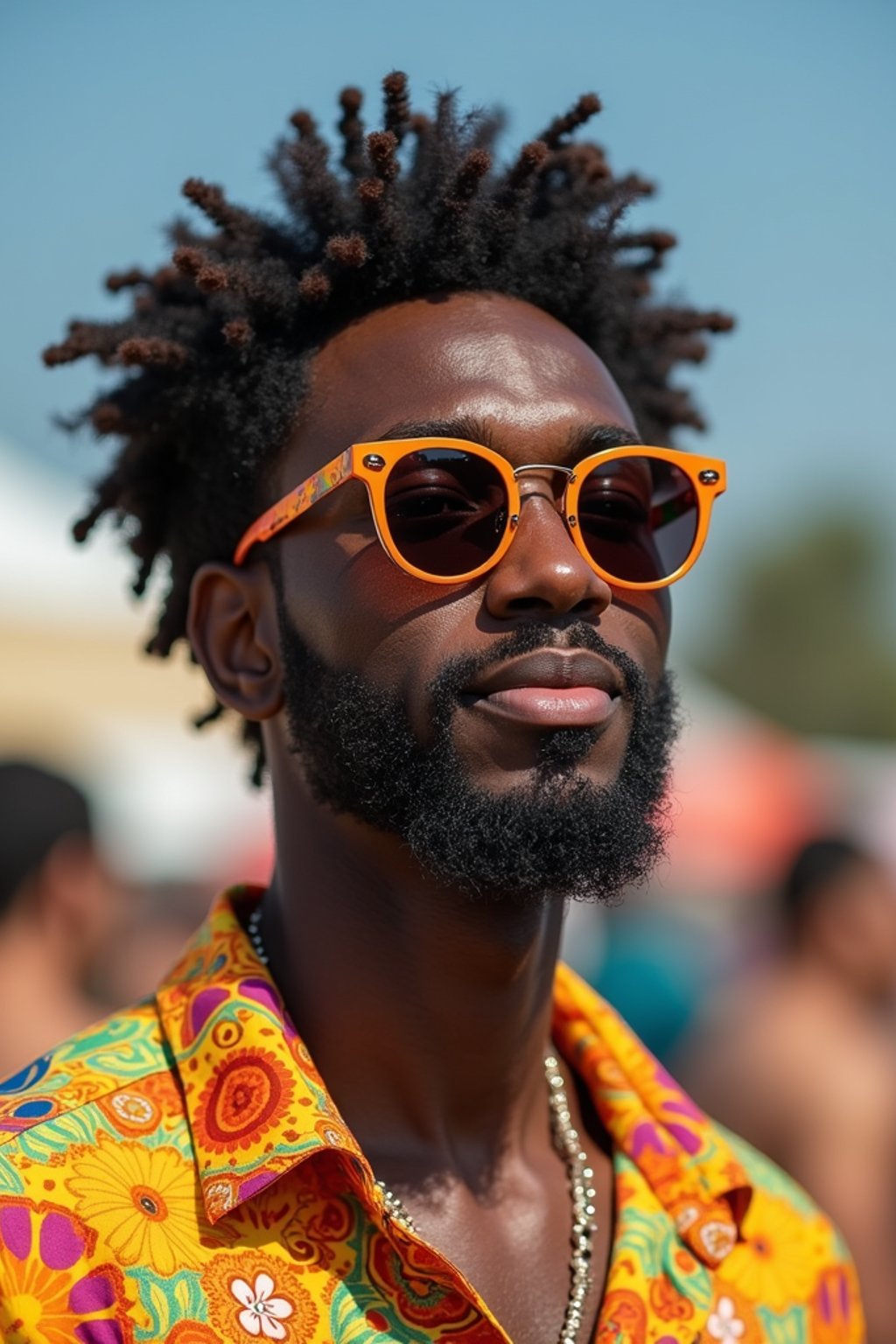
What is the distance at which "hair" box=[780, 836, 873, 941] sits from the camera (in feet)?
18.6

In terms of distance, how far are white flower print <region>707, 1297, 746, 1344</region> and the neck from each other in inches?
17.6

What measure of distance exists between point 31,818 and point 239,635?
272 centimetres

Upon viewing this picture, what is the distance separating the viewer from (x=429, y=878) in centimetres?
245

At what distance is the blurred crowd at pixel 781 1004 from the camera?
15.6 ft

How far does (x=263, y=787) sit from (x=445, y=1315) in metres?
1.44

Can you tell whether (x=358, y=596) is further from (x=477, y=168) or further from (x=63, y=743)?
(x=63, y=743)

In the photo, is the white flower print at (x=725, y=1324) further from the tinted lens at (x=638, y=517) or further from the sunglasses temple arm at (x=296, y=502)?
the sunglasses temple arm at (x=296, y=502)

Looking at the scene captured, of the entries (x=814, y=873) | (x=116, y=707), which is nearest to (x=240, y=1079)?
(x=814, y=873)

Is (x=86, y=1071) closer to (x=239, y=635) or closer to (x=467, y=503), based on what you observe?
(x=239, y=635)

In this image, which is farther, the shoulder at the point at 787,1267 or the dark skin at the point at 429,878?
the shoulder at the point at 787,1267

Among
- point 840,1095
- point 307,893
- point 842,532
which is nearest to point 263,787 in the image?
point 307,893

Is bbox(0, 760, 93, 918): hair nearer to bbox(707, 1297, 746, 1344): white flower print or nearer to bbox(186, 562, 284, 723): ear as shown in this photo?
bbox(186, 562, 284, 723): ear

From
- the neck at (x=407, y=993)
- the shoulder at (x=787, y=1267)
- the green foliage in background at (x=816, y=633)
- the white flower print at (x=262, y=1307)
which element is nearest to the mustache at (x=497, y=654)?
the neck at (x=407, y=993)

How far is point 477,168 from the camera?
268 centimetres
